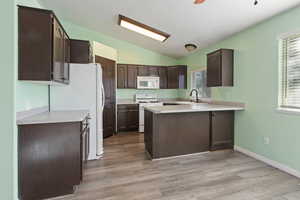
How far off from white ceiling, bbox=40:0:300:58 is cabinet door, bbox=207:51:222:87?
19.2 inches

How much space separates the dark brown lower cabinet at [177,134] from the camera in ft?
9.70

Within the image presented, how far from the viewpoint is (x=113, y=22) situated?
3.81 meters

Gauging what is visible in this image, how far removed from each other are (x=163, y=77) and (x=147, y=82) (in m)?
0.60

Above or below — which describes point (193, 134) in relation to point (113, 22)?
below

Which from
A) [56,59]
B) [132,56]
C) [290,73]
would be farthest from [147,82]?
[290,73]

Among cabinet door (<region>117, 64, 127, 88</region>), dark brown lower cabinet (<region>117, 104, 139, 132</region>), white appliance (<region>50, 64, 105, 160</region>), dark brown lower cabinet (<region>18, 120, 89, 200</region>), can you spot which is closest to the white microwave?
cabinet door (<region>117, 64, 127, 88</region>)

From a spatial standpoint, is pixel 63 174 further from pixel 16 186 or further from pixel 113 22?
pixel 113 22

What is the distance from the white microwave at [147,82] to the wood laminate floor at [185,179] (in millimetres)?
2587

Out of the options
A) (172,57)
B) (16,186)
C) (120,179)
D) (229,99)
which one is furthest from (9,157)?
(172,57)

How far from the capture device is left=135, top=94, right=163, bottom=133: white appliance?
5.05m

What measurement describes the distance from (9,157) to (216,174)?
101 inches

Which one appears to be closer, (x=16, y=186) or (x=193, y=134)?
(x=16, y=186)

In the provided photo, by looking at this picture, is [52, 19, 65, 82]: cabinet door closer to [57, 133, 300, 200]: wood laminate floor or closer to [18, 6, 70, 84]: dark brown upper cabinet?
[18, 6, 70, 84]: dark brown upper cabinet

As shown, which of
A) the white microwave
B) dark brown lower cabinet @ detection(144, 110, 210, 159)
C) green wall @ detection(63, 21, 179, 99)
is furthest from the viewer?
the white microwave
